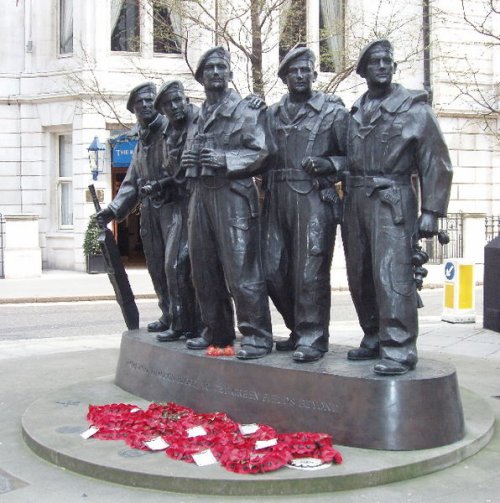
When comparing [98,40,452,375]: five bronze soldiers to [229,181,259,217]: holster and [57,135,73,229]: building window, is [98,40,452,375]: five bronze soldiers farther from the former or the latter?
[57,135,73,229]: building window

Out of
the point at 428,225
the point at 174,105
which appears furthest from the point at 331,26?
the point at 428,225

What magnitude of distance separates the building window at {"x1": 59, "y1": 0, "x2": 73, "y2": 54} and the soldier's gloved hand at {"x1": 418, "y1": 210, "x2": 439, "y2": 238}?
19.2 m

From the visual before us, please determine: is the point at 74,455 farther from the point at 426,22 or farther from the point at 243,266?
the point at 426,22

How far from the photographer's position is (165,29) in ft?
70.9

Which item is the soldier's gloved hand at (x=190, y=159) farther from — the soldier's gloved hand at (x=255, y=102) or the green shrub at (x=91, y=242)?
the green shrub at (x=91, y=242)

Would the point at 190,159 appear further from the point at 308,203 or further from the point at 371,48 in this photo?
the point at 371,48

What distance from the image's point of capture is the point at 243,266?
21.3 feet

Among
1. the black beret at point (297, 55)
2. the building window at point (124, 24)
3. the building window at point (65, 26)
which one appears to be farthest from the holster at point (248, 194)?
the building window at point (65, 26)

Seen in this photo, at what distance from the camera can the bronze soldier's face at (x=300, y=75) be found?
634 cm

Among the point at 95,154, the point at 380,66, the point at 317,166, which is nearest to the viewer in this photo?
the point at 380,66

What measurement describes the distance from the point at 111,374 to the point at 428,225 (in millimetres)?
4127

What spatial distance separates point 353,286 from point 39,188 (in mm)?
18580

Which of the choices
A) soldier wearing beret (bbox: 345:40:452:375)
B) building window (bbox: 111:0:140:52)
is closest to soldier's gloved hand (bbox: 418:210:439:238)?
soldier wearing beret (bbox: 345:40:452:375)

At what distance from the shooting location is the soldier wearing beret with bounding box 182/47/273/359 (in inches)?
253
